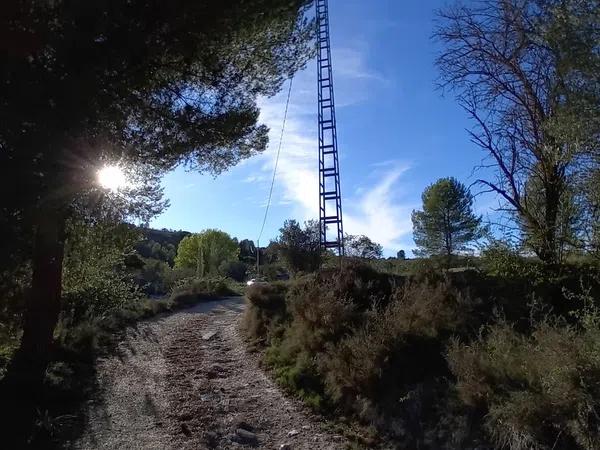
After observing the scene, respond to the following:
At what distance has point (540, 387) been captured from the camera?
6.14m

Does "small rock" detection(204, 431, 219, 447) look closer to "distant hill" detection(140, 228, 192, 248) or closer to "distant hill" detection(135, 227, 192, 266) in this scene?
"distant hill" detection(135, 227, 192, 266)

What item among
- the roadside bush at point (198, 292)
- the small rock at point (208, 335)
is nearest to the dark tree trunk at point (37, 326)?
the small rock at point (208, 335)

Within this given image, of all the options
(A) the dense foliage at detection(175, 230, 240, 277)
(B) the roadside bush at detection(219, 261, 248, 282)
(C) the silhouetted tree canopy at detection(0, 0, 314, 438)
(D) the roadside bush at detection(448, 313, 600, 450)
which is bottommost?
(D) the roadside bush at detection(448, 313, 600, 450)

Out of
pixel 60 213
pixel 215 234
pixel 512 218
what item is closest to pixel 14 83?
pixel 60 213

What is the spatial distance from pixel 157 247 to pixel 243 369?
9056 centimetres

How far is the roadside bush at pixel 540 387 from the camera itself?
5.52 meters

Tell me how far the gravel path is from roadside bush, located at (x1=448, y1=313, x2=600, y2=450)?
208 centimetres

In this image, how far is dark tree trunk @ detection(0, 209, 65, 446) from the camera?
28.4 ft

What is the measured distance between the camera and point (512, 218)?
13047 mm

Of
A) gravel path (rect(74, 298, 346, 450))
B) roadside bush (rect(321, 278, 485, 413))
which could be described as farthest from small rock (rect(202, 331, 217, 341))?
roadside bush (rect(321, 278, 485, 413))

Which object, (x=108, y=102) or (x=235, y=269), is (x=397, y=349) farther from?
(x=235, y=269)

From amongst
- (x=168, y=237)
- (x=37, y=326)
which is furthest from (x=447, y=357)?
(x=168, y=237)

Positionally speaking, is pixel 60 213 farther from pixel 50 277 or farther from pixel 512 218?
pixel 512 218

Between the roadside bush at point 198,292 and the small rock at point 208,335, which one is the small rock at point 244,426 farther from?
the roadside bush at point 198,292
